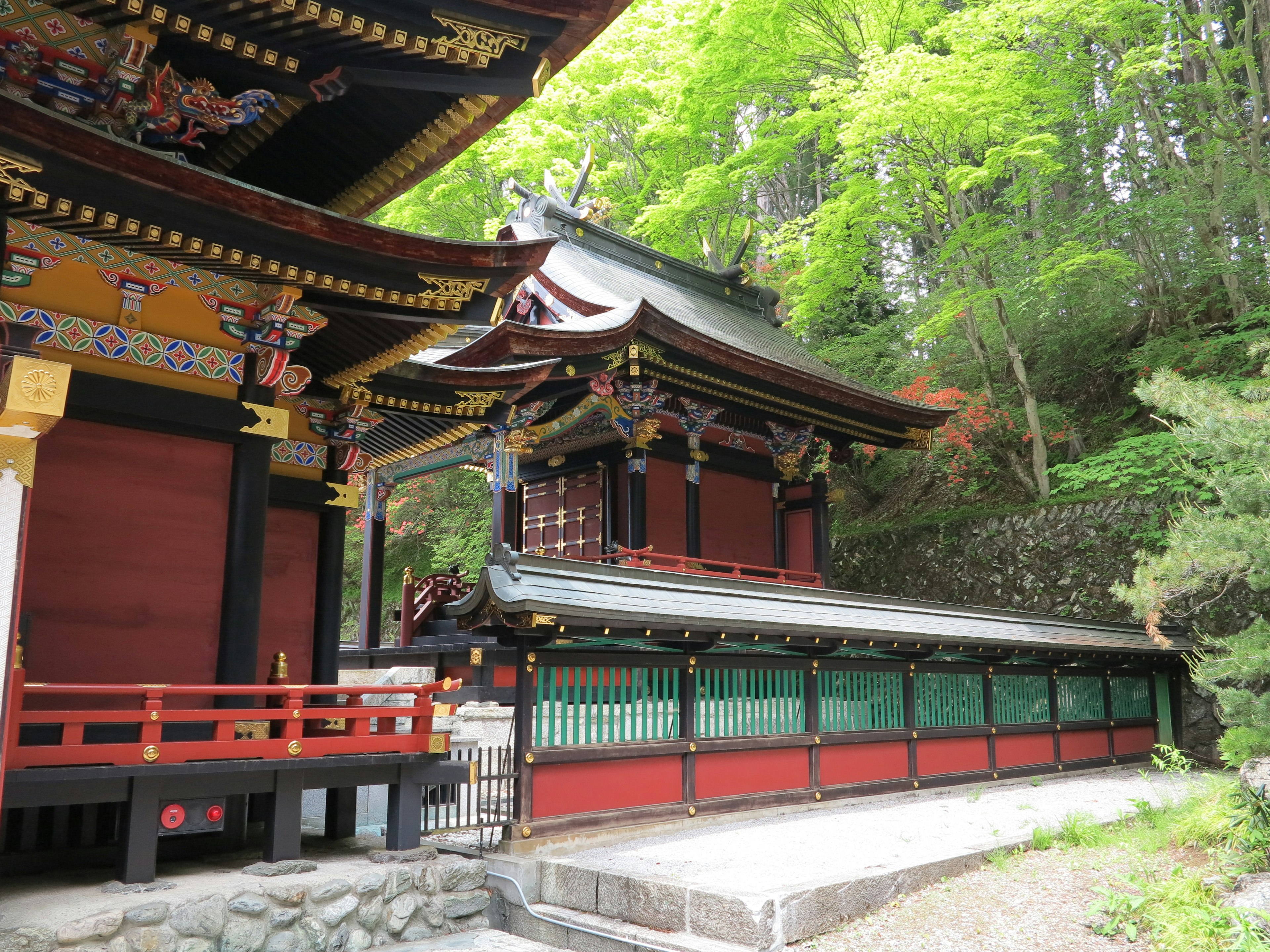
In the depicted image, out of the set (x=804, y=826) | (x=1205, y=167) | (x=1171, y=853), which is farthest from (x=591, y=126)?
(x=1171, y=853)

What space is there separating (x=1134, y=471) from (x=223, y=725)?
1628 centimetres

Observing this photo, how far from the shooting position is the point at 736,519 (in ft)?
55.2

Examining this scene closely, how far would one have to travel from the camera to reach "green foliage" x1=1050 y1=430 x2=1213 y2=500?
16.7 m

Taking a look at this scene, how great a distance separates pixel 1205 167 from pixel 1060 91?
3827 mm

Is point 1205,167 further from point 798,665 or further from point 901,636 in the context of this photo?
point 798,665

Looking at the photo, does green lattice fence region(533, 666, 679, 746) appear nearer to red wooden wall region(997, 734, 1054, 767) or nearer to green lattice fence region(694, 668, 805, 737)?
green lattice fence region(694, 668, 805, 737)

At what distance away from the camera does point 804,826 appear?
364 inches

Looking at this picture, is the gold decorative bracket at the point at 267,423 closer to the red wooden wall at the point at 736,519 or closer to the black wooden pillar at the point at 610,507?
the black wooden pillar at the point at 610,507

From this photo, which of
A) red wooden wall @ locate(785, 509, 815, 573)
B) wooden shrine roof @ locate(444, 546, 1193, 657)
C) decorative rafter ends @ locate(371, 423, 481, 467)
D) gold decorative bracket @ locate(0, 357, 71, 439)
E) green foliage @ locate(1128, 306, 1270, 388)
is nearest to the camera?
gold decorative bracket @ locate(0, 357, 71, 439)

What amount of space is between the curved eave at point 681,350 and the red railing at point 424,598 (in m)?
3.11

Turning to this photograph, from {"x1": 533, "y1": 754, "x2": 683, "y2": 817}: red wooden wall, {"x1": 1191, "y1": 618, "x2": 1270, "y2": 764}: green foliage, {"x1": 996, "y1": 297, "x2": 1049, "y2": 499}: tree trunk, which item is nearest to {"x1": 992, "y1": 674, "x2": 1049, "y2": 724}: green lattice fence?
{"x1": 1191, "y1": 618, "x2": 1270, "y2": 764}: green foliage

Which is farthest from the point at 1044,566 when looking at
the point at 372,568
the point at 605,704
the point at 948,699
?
the point at 372,568

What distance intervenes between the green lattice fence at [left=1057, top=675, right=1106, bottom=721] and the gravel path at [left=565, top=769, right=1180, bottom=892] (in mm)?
2185

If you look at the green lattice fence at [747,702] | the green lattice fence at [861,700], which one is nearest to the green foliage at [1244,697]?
the green lattice fence at [861,700]
